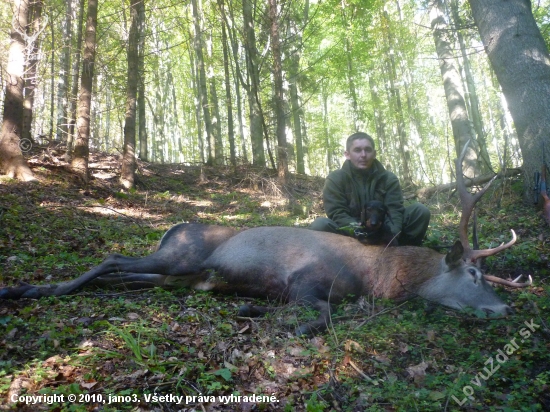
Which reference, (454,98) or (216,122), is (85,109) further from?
(216,122)

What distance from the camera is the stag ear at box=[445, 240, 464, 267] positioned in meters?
4.31

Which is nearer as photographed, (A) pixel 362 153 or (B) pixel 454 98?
(A) pixel 362 153

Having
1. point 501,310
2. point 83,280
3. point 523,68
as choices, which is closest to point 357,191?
point 501,310

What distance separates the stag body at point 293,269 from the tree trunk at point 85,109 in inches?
228

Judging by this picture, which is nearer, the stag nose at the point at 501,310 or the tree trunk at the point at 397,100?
the stag nose at the point at 501,310

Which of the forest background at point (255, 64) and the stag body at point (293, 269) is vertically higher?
the forest background at point (255, 64)

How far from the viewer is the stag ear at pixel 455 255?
4.31 metres

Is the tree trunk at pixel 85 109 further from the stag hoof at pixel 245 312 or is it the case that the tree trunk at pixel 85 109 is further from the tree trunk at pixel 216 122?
the tree trunk at pixel 216 122

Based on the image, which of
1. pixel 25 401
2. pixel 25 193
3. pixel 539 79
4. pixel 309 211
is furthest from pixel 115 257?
pixel 539 79

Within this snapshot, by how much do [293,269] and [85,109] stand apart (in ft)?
24.7

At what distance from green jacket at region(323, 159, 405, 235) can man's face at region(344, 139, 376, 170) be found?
12 centimetres

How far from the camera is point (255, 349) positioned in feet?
10.6

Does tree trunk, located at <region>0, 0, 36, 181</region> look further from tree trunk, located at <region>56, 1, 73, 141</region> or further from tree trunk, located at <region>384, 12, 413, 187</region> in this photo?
tree trunk, located at <region>384, 12, 413, 187</region>

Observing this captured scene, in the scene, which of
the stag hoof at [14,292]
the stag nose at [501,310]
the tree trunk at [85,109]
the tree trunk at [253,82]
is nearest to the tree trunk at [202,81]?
the tree trunk at [253,82]
